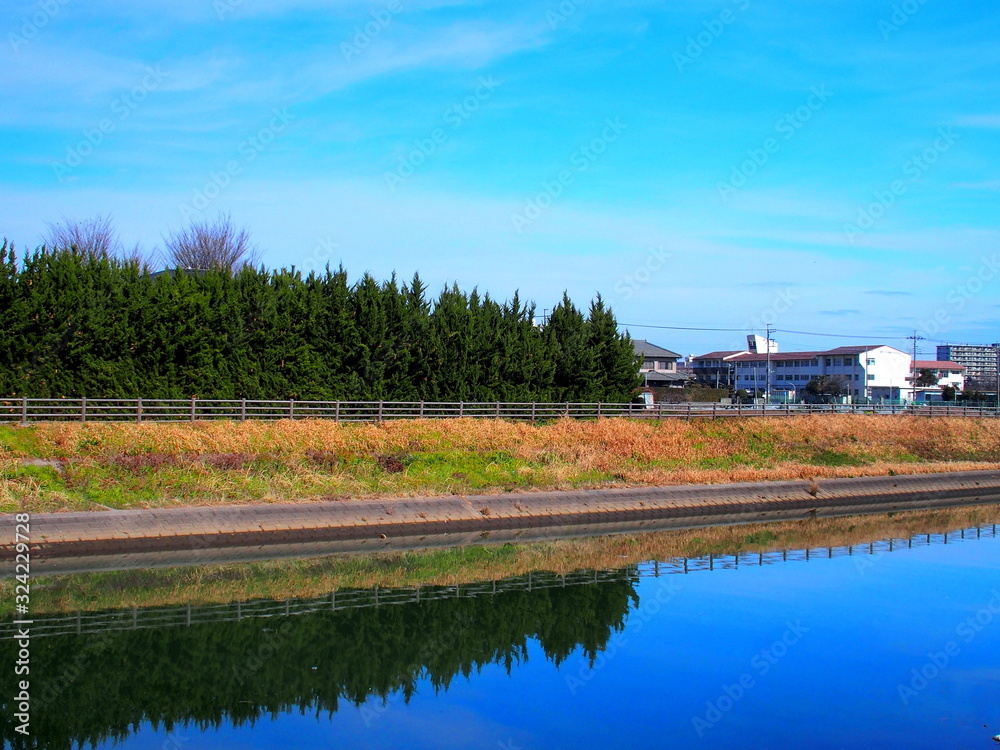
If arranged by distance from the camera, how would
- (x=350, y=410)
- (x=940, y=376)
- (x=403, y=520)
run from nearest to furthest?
(x=403, y=520) → (x=350, y=410) → (x=940, y=376)

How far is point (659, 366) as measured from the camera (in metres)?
101

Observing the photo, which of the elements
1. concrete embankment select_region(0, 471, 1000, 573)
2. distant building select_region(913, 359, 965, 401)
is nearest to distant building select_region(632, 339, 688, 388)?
distant building select_region(913, 359, 965, 401)

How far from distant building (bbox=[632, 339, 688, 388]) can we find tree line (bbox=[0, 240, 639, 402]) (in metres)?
41.8

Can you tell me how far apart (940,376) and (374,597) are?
125 m

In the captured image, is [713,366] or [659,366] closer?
[659,366]

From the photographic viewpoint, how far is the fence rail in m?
29.4

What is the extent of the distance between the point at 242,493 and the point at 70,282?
15.1 metres

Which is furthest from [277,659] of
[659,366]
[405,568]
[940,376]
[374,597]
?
[940,376]

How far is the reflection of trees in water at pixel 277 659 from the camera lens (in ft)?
33.6

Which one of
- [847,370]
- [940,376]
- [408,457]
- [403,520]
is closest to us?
[403,520]

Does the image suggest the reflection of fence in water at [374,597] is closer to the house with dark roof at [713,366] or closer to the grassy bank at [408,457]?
the grassy bank at [408,457]

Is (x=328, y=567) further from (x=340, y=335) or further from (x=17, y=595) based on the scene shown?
(x=340, y=335)

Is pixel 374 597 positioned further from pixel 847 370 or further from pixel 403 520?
pixel 847 370

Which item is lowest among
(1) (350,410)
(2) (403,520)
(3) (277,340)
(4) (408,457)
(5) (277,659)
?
(5) (277,659)
